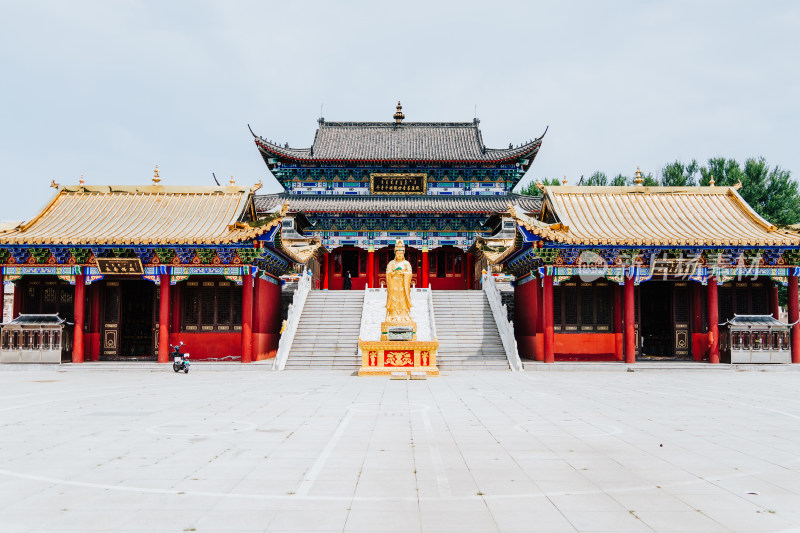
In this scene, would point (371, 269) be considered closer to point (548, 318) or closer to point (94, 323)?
point (548, 318)

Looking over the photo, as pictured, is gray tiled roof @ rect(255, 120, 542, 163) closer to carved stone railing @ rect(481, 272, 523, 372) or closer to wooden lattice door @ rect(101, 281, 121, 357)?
carved stone railing @ rect(481, 272, 523, 372)

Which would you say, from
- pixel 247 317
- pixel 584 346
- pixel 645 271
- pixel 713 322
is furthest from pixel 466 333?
pixel 713 322

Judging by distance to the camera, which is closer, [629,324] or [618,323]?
[629,324]

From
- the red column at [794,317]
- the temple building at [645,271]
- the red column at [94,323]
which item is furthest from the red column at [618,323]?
the red column at [94,323]

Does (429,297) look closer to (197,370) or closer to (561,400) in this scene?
(197,370)

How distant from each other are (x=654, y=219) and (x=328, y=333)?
1448cm

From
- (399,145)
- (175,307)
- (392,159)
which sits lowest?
(175,307)

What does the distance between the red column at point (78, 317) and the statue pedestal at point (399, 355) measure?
38.5ft

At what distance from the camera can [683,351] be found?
25453 mm

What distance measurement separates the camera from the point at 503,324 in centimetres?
2509

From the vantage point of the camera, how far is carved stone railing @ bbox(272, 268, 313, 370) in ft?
73.7

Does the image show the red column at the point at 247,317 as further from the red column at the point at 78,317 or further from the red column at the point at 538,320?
the red column at the point at 538,320

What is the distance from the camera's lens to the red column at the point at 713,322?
23.9 m

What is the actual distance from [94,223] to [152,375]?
857 cm
